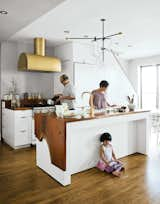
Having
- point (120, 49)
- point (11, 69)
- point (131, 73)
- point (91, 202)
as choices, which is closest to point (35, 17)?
point (11, 69)

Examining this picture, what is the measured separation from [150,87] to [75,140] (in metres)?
5.32

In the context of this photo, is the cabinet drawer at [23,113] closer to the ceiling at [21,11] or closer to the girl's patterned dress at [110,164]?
the ceiling at [21,11]

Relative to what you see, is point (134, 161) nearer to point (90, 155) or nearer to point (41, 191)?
point (90, 155)

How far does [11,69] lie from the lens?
16.1ft

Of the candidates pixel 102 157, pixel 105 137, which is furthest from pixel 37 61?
pixel 102 157

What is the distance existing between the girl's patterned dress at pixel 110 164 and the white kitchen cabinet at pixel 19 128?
195 cm

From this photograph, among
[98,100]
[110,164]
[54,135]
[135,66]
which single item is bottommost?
[110,164]

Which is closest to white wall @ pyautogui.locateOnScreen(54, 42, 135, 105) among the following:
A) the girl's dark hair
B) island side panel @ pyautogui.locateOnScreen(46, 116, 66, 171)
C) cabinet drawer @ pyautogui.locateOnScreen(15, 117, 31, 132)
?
cabinet drawer @ pyautogui.locateOnScreen(15, 117, 31, 132)

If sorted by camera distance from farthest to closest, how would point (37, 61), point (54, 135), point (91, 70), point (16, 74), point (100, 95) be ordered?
1. point (91, 70)
2. point (16, 74)
3. point (37, 61)
4. point (100, 95)
5. point (54, 135)

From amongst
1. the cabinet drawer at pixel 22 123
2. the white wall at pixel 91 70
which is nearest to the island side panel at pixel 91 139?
the cabinet drawer at pixel 22 123

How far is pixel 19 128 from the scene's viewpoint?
13.8ft

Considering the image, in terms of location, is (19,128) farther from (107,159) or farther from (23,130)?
(107,159)

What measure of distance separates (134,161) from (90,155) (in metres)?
0.90

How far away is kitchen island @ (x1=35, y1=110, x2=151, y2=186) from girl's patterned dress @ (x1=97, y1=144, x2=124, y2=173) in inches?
5.5
